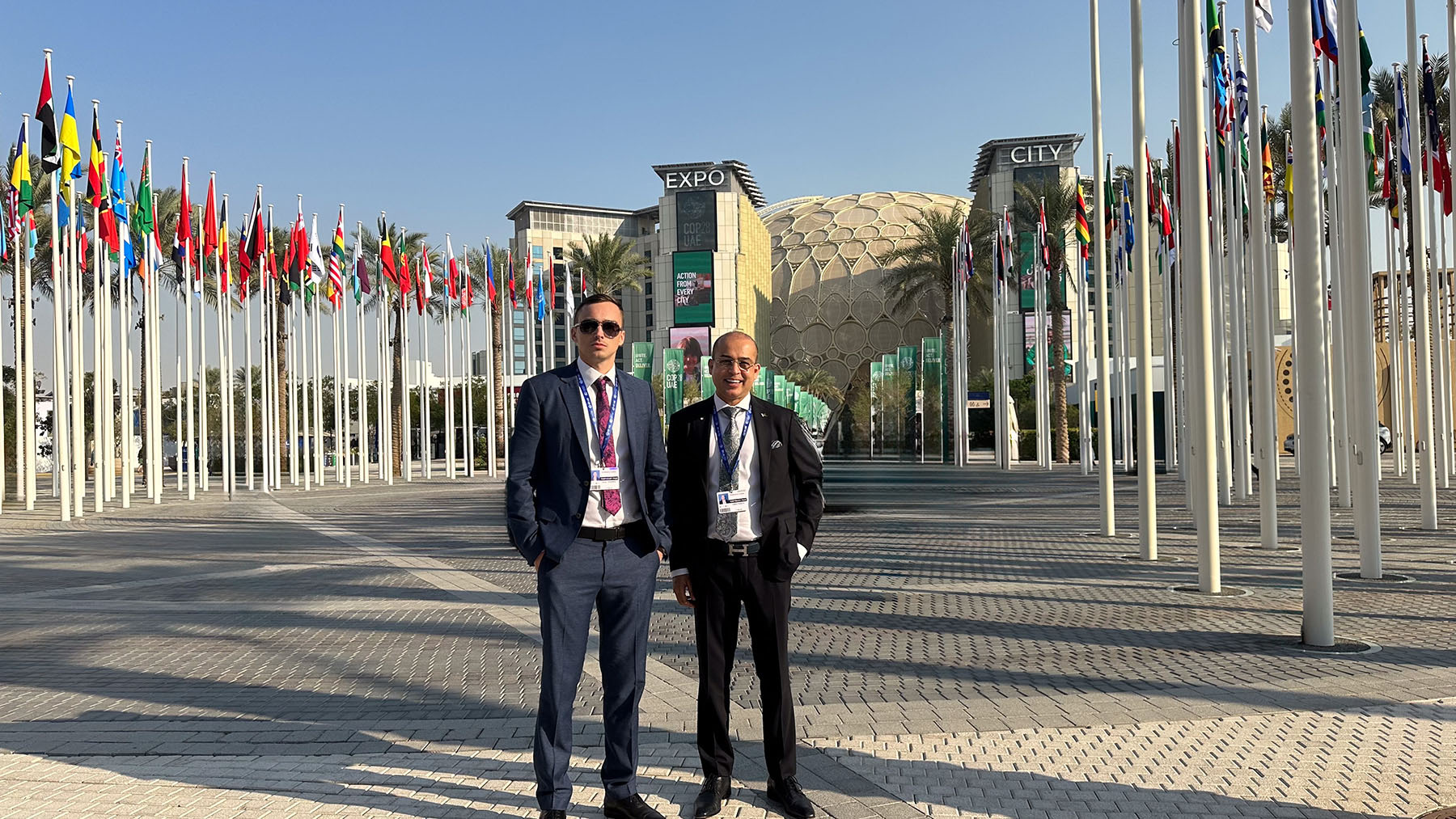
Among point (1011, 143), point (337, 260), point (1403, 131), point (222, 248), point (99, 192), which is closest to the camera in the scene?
point (1403, 131)

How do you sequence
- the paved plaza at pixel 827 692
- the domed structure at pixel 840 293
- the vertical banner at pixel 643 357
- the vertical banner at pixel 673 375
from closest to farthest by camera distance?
the paved plaza at pixel 827 692
the vertical banner at pixel 643 357
the vertical banner at pixel 673 375
the domed structure at pixel 840 293

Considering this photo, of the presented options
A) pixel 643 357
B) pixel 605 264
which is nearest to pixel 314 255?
pixel 643 357

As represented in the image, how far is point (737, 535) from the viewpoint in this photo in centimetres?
438

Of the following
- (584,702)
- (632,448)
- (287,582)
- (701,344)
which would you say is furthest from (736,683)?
(701,344)

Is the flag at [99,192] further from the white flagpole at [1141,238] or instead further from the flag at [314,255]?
the white flagpole at [1141,238]

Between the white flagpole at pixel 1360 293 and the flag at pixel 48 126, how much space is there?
20.0 m

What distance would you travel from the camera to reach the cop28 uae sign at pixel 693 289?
85438mm

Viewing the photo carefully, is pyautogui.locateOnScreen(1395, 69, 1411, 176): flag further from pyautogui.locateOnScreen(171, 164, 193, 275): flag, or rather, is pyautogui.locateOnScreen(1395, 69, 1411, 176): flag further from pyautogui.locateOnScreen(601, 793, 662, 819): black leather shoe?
pyautogui.locateOnScreen(171, 164, 193, 275): flag

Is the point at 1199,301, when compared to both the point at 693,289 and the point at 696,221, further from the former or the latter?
the point at 696,221

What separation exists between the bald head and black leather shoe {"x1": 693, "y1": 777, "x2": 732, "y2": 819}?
136cm

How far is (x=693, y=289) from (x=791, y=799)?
8210 cm

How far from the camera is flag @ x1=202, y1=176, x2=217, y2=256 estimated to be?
29.9m

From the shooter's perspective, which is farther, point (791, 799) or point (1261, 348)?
point (1261, 348)

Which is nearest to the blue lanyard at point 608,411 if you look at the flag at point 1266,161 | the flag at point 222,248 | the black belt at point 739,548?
the black belt at point 739,548
